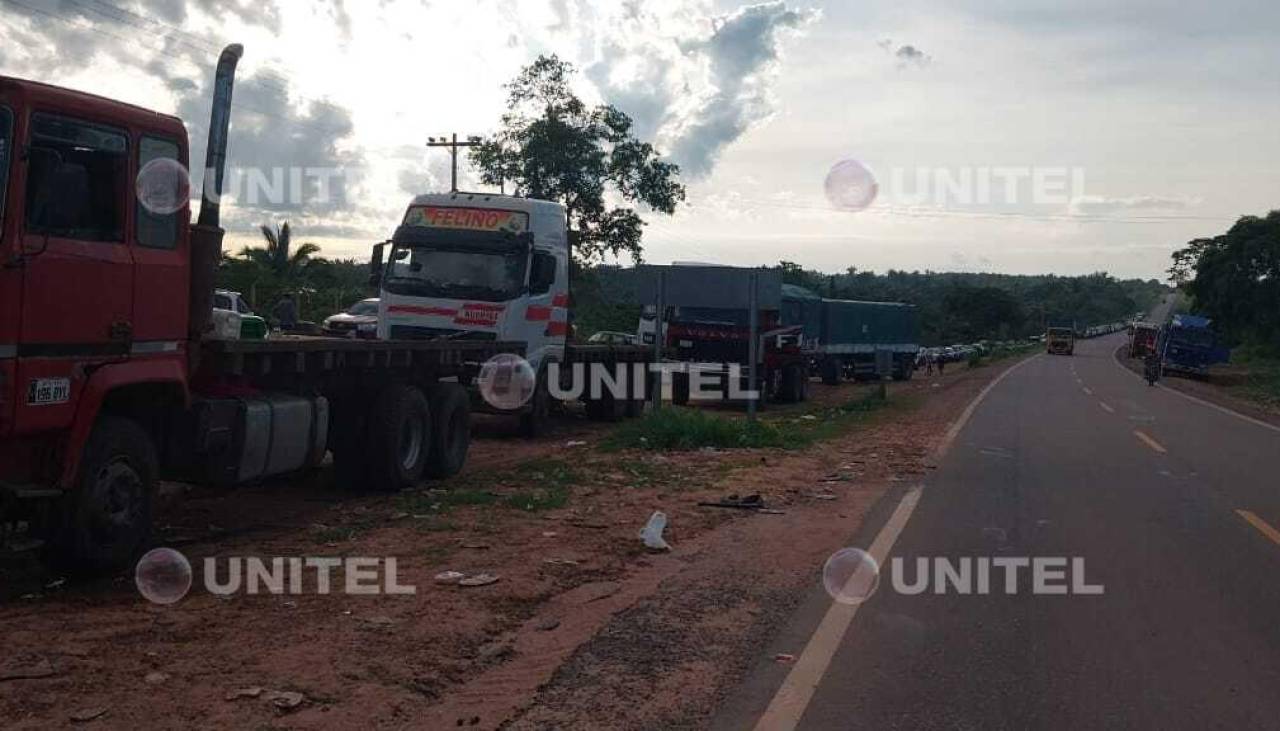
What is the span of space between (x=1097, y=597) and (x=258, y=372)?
6.39 meters

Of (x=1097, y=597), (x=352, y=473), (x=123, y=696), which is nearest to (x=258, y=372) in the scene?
(x=352, y=473)

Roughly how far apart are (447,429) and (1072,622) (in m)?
7.63

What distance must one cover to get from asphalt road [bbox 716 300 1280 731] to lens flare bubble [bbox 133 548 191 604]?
12.2 feet

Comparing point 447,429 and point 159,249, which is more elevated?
point 159,249

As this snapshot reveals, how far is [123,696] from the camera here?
528 cm

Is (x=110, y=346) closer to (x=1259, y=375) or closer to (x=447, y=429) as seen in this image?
(x=447, y=429)

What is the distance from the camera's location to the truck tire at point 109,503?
711cm

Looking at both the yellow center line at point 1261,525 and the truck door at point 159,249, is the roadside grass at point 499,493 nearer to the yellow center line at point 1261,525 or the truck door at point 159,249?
the truck door at point 159,249

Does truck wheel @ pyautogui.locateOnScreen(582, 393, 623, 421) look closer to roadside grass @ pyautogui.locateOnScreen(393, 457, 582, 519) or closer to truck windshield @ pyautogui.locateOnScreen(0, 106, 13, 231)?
roadside grass @ pyautogui.locateOnScreen(393, 457, 582, 519)

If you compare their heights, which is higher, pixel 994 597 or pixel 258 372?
pixel 258 372

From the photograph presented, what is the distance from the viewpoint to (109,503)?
24.3 feet

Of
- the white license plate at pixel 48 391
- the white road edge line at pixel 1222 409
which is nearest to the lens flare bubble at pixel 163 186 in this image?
the white license plate at pixel 48 391

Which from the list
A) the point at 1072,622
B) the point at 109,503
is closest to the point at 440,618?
the point at 109,503

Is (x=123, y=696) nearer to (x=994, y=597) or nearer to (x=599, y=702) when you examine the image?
(x=599, y=702)
